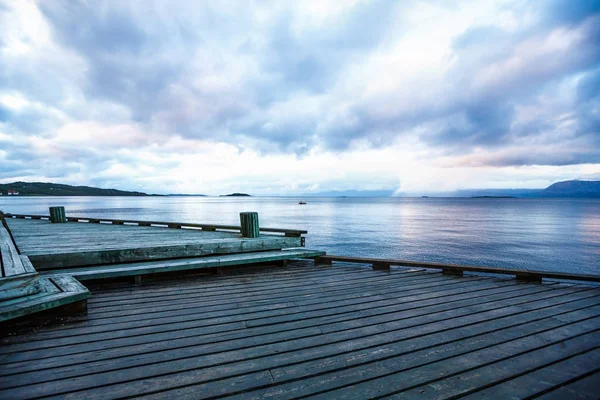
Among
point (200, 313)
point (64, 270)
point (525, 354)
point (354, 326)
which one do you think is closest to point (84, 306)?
point (200, 313)

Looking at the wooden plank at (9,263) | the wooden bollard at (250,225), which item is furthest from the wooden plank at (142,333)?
the wooden bollard at (250,225)

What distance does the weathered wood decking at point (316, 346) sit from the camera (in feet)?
8.18

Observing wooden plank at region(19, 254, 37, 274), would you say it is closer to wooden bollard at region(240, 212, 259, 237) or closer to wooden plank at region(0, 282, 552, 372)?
wooden plank at region(0, 282, 552, 372)

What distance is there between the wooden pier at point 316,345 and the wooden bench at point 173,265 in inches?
9.1

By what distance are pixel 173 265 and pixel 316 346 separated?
375cm

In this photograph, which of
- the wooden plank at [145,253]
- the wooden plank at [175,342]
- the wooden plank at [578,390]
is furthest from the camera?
the wooden plank at [145,253]

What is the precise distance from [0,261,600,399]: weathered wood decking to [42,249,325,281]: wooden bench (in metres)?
0.36

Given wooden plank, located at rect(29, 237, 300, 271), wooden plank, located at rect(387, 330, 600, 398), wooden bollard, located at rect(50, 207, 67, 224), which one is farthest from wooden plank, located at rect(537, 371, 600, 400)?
wooden bollard, located at rect(50, 207, 67, 224)

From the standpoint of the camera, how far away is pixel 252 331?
3543 mm

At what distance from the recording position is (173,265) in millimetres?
5770

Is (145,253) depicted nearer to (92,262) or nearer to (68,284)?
(92,262)

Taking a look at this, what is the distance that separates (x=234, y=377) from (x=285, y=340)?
0.81 metres

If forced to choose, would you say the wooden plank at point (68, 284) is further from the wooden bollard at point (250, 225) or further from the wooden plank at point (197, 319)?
the wooden bollard at point (250, 225)

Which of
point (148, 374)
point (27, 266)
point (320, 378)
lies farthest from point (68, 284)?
point (320, 378)
